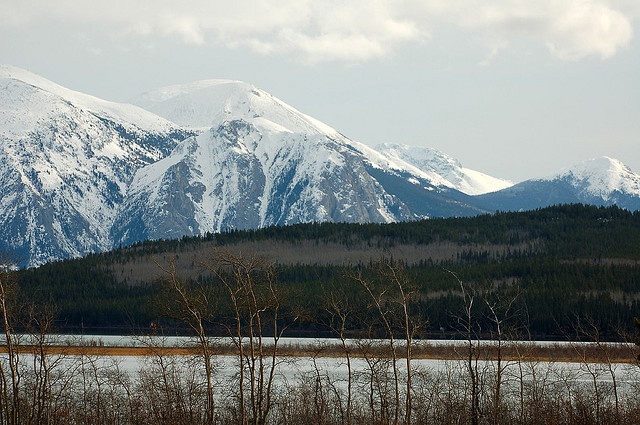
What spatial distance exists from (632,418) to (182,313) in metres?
30.7

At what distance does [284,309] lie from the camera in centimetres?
17675

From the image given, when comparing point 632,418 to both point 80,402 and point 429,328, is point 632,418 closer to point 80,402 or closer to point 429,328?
point 80,402

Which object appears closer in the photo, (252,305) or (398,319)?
(252,305)

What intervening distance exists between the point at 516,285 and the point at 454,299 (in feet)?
41.2

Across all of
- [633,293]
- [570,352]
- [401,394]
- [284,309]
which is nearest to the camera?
[401,394]

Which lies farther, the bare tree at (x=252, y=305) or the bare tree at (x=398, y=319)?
the bare tree at (x=398, y=319)

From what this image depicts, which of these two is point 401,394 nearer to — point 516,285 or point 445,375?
point 445,375

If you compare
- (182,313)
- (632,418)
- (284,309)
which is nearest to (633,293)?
(284,309)

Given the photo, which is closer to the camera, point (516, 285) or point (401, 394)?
point (401, 394)

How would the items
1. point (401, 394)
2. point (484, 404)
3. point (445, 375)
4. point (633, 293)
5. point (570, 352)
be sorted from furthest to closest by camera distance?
point (633, 293), point (570, 352), point (445, 375), point (401, 394), point (484, 404)

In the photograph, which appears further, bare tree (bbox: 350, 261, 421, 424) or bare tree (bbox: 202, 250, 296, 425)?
bare tree (bbox: 350, 261, 421, 424)

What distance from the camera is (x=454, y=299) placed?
193250 mm

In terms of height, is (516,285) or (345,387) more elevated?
(516,285)

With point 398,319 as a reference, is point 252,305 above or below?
above
